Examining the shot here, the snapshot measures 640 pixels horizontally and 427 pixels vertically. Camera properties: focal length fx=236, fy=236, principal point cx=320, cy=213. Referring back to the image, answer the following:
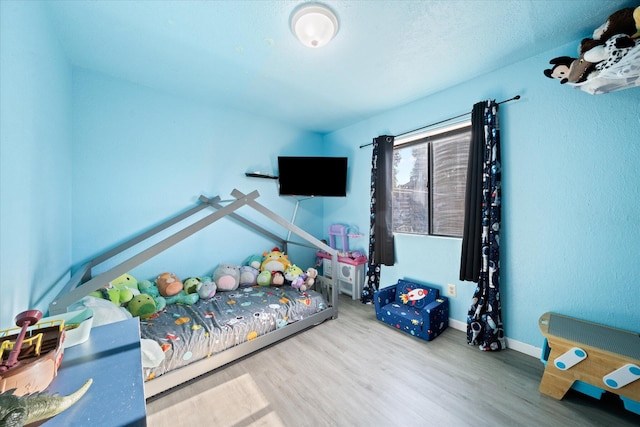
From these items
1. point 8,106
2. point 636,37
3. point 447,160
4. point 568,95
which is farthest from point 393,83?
point 8,106

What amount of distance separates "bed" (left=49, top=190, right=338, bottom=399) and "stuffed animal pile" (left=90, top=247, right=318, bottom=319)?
0.24 ft

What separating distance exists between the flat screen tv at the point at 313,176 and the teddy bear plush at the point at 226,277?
1202 mm

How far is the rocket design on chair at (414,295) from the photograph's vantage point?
96.7 inches

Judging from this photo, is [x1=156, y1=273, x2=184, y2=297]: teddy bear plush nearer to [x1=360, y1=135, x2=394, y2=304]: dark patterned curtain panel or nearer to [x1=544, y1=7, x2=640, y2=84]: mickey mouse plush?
[x1=360, y1=135, x2=394, y2=304]: dark patterned curtain panel

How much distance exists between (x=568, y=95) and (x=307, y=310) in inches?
107

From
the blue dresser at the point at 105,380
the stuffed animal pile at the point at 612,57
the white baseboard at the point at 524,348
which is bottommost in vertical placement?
the white baseboard at the point at 524,348

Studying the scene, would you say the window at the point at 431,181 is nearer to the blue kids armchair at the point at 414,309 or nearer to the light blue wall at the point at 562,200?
the light blue wall at the point at 562,200

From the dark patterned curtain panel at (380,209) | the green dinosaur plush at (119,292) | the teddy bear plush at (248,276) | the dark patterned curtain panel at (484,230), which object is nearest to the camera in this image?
the green dinosaur plush at (119,292)

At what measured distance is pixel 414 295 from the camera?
250 centimetres

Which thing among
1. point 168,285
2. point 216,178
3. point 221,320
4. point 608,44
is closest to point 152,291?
point 168,285

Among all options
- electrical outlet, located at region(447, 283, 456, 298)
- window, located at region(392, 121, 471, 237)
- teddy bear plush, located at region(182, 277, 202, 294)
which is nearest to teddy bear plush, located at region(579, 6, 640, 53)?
window, located at region(392, 121, 471, 237)

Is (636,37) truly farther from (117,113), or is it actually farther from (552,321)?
(117,113)

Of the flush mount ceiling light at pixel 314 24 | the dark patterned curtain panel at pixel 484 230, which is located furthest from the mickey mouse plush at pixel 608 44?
the flush mount ceiling light at pixel 314 24

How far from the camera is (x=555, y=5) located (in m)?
1.38
